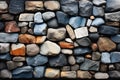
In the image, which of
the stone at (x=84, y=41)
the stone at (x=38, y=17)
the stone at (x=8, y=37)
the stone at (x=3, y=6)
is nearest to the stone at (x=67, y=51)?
the stone at (x=84, y=41)

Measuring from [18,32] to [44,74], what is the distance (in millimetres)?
441

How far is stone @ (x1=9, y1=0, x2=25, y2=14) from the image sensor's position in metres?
2.35

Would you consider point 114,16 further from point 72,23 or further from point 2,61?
point 2,61

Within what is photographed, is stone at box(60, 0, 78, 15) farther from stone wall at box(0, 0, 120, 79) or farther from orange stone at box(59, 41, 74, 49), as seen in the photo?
orange stone at box(59, 41, 74, 49)

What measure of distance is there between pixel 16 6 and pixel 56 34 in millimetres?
424

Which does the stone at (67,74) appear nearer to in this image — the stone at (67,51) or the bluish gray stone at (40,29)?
the stone at (67,51)

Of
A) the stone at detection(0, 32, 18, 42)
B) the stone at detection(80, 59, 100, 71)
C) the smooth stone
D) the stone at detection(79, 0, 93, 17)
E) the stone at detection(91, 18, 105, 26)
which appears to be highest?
the stone at detection(79, 0, 93, 17)

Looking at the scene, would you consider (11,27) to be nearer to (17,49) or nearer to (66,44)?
(17,49)

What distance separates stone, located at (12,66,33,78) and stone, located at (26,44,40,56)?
13 centimetres

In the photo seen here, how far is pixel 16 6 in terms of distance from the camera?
2354mm

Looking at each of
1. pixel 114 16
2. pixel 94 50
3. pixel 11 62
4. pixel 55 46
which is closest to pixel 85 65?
pixel 94 50

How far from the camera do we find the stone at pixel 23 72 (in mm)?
2416

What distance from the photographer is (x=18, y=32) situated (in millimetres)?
2398

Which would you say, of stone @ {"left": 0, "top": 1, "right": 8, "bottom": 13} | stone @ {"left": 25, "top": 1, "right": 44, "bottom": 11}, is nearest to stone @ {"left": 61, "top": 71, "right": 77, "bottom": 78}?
stone @ {"left": 25, "top": 1, "right": 44, "bottom": 11}
